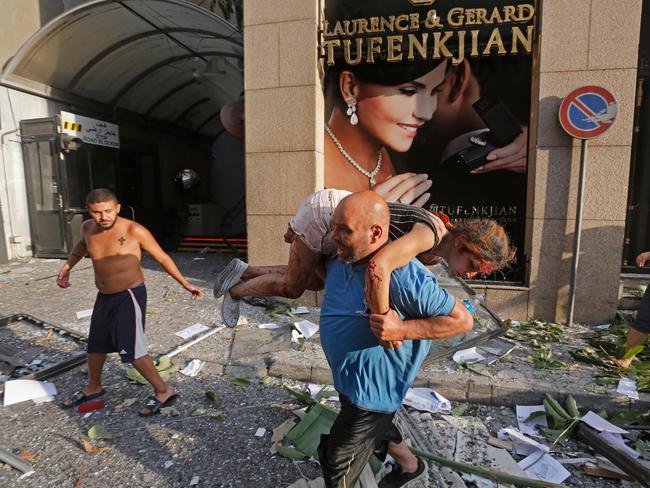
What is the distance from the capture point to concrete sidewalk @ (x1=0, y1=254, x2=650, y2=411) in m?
3.71

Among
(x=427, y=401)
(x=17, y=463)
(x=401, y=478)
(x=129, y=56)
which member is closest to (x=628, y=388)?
(x=427, y=401)

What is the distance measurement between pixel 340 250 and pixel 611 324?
5.10m

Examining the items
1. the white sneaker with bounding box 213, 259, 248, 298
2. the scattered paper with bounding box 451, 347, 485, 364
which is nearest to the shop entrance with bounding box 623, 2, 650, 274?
the scattered paper with bounding box 451, 347, 485, 364

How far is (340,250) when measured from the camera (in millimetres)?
1923

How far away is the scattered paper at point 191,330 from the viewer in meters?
5.04

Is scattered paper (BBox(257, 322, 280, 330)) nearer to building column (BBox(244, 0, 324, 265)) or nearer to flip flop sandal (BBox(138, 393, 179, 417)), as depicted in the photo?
building column (BBox(244, 0, 324, 265))

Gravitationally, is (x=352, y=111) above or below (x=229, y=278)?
above

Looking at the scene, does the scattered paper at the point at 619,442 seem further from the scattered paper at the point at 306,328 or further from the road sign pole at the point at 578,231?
the scattered paper at the point at 306,328

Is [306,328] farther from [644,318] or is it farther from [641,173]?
[641,173]

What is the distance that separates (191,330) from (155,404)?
1814 mm

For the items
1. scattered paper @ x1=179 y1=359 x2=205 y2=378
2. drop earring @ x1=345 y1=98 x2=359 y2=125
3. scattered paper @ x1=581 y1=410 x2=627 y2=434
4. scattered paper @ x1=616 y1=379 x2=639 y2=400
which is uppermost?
drop earring @ x1=345 y1=98 x2=359 y2=125

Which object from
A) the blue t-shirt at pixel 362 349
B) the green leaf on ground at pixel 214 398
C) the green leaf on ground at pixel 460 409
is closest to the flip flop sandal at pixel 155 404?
the green leaf on ground at pixel 214 398

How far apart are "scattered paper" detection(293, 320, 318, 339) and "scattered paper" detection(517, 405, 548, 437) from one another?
2392 mm

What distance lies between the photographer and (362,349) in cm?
200
